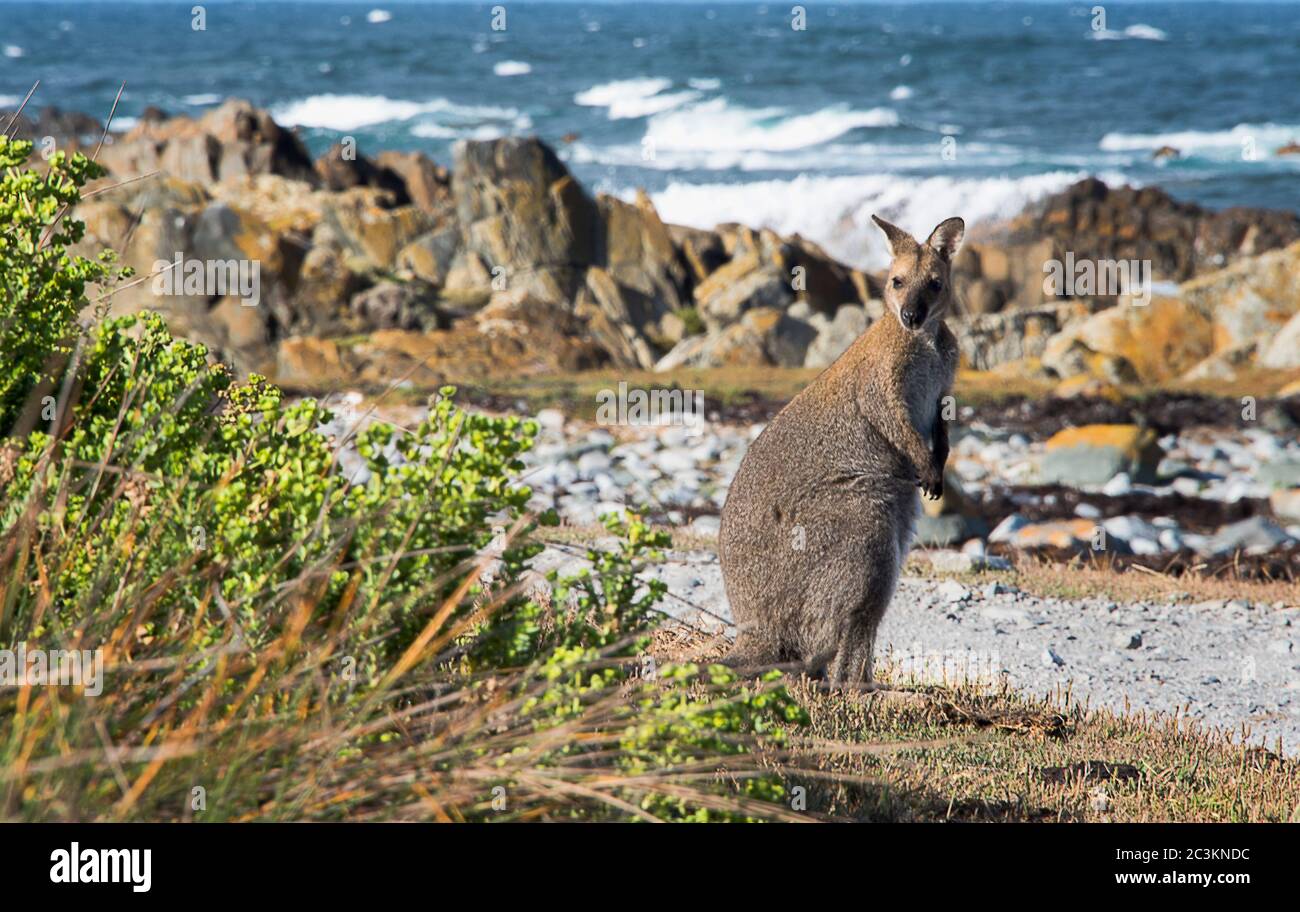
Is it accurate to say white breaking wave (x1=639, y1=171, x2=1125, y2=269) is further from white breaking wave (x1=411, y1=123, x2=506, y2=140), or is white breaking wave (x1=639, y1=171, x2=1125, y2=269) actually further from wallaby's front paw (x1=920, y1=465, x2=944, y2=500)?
wallaby's front paw (x1=920, y1=465, x2=944, y2=500)

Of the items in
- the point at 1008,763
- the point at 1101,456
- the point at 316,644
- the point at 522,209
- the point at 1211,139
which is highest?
the point at 1211,139

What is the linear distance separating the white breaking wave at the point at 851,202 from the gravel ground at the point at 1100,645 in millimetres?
28672

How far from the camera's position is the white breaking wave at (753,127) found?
172 feet

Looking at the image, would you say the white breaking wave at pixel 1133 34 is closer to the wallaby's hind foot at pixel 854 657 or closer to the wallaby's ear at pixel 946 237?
the wallaby's ear at pixel 946 237

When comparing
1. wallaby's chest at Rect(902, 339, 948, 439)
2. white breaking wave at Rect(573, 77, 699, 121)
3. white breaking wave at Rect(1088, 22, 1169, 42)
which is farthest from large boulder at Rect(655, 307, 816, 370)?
white breaking wave at Rect(1088, 22, 1169, 42)

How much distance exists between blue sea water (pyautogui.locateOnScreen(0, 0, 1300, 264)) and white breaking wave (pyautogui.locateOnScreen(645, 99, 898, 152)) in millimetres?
131

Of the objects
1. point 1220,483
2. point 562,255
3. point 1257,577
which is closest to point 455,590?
point 1257,577

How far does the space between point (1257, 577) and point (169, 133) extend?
113ft

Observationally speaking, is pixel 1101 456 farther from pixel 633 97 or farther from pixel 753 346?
pixel 633 97

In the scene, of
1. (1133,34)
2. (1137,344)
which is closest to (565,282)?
(1137,344)

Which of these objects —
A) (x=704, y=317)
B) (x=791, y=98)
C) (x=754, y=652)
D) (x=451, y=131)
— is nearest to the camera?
(x=754, y=652)

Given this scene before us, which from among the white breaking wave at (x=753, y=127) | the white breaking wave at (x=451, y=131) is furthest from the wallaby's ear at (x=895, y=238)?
the white breaking wave at (x=451, y=131)

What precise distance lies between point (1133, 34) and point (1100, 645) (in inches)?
3179

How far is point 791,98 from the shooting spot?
190 feet
